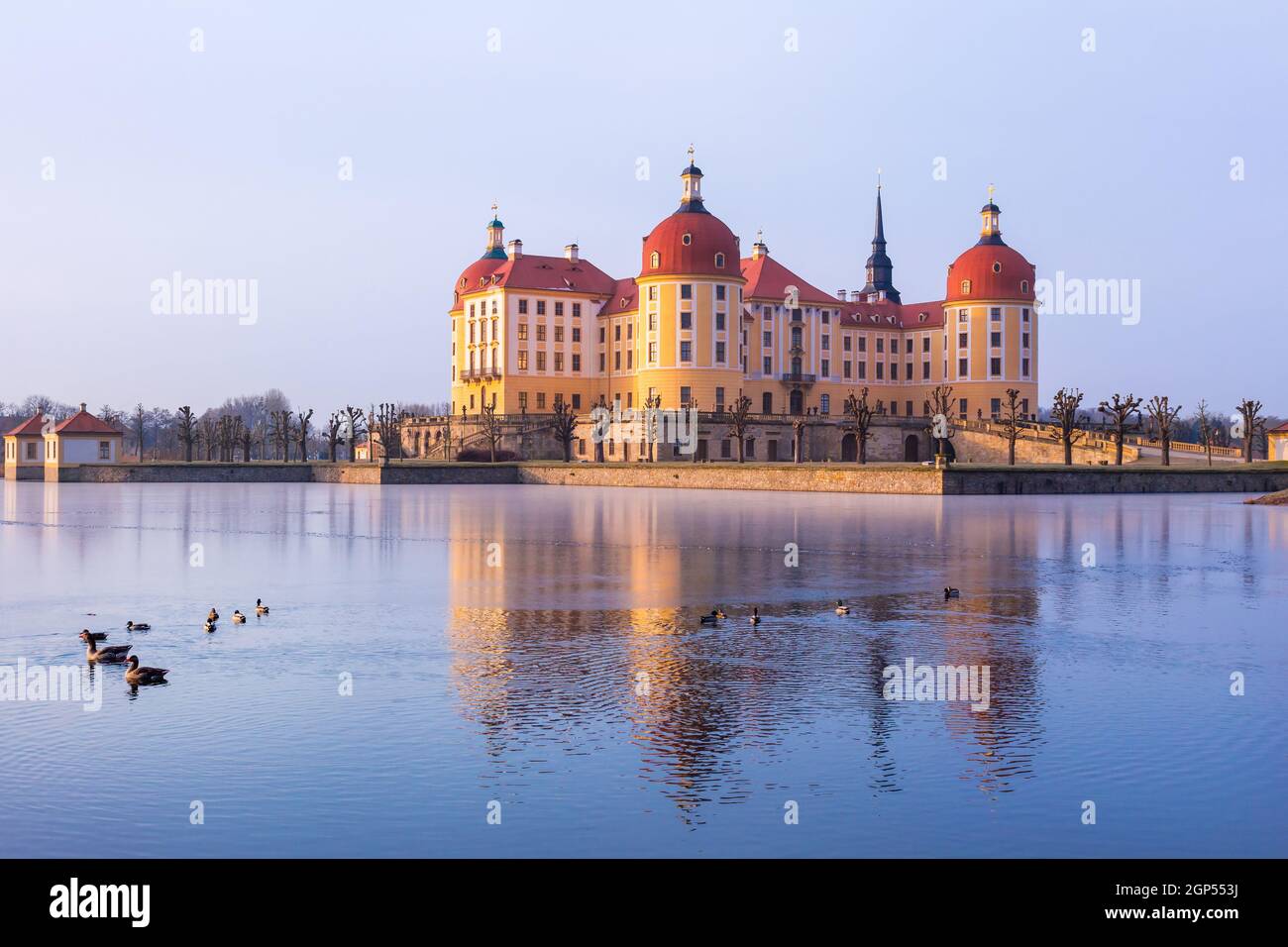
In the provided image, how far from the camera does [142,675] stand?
15.6 m

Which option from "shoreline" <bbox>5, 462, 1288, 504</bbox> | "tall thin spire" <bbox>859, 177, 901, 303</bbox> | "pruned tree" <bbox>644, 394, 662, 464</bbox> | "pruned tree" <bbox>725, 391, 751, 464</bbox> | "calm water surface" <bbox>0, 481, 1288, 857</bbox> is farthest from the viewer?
"tall thin spire" <bbox>859, 177, 901, 303</bbox>

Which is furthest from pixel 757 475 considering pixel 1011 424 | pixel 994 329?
pixel 994 329

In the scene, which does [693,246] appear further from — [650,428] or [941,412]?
[941,412]

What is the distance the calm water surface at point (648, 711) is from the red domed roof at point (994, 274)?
91079mm

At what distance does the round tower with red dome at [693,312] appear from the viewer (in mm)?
108750

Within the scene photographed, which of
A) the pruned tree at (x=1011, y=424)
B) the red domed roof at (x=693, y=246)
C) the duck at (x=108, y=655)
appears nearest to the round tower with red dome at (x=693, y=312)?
the red domed roof at (x=693, y=246)

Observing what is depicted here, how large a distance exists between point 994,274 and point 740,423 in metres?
36.0

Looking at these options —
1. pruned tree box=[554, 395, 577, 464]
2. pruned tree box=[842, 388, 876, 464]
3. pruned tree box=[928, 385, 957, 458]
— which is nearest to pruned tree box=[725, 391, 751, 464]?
pruned tree box=[842, 388, 876, 464]

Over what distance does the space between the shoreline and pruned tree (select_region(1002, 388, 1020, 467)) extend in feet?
24.2

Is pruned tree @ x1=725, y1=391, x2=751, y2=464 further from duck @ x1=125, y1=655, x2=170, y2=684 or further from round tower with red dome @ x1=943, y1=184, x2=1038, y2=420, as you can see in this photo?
duck @ x1=125, y1=655, x2=170, y2=684

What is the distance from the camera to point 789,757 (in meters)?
12.0

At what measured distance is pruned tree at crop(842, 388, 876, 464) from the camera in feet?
Answer: 281
